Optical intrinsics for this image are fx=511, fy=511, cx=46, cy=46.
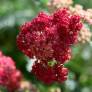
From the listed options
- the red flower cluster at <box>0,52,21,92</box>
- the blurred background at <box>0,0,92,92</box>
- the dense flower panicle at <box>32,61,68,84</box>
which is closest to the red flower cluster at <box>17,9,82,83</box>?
the dense flower panicle at <box>32,61,68,84</box>

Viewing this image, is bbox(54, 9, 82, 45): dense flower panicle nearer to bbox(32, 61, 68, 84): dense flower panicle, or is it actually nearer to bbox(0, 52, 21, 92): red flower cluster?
bbox(32, 61, 68, 84): dense flower panicle

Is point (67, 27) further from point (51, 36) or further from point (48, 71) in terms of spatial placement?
point (48, 71)

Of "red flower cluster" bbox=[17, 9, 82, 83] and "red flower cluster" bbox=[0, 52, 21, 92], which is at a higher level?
"red flower cluster" bbox=[0, 52, 21, 92]

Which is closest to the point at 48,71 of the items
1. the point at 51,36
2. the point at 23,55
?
the point at 51,36

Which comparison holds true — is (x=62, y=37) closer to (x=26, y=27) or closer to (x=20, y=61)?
(x=26, y=27)

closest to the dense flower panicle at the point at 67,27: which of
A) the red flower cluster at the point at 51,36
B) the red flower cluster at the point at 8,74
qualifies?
the red flower cluster at the point at 51,36
